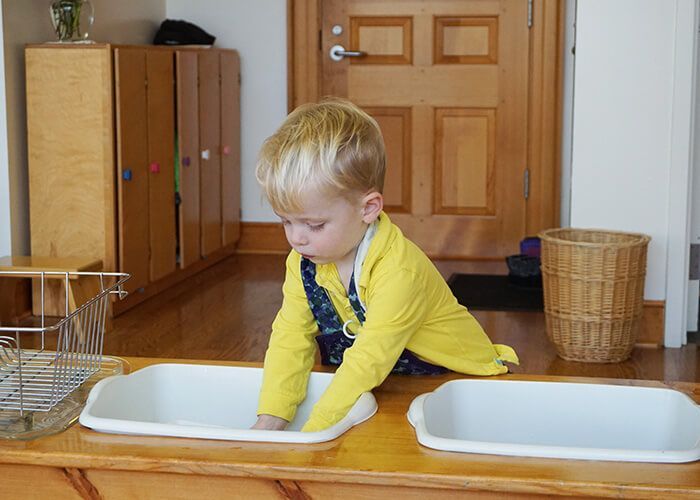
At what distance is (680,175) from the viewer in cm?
336

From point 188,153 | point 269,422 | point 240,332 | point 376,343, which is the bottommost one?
point 240,332

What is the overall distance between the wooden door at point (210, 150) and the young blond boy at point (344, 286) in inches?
116

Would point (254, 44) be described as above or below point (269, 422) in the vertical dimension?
above

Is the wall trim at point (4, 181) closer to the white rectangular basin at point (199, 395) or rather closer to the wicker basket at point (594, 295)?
the wicker basket at point (594, 295)

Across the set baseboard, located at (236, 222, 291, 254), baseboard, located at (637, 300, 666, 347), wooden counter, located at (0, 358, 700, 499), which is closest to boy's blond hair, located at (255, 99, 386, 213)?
wooden counter, located at (0, 358, 700, 499)

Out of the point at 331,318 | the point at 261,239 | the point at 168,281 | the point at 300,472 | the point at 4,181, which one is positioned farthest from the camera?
the point at 261,239

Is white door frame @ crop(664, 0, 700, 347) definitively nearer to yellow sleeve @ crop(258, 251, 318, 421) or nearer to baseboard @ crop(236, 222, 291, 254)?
yellow sleeve @ crop(258, 251, 318, 421)

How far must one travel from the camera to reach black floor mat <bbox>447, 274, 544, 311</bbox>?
396 cm

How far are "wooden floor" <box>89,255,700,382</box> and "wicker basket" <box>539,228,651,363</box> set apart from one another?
2.1 inches

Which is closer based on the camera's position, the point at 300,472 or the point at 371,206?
the point at 300,472

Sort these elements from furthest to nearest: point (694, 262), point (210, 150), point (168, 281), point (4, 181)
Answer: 1. point (210, 150)
2. point (168, 281)
3. point (4, 181)
4. point (694, 262)

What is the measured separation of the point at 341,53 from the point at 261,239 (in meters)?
0.98

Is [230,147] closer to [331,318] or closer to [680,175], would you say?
[680,175]

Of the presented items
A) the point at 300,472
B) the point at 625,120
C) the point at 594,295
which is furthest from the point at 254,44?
the point at 300,472
